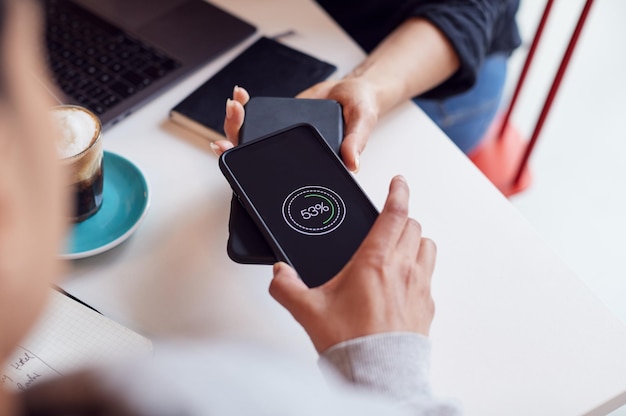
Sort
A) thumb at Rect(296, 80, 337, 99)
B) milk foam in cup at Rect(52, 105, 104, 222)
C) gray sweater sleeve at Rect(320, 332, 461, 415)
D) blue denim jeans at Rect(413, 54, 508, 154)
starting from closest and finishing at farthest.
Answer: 1. gray sweater sleeve at Rect(320, 332, 461, 415)
2. milk foam in cup at Rect(52, 105, 104, 222)
3. thumb at Rect(296, 80, 337, 99)
4. blue denim jeans at Rect(413, 54, 508, 154)

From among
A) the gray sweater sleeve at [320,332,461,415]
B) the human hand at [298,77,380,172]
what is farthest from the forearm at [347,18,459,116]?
the gray sweater sleeve at [320,332,461,415]

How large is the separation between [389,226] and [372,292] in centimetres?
6

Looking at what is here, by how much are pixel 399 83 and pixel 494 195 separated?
0.64ft

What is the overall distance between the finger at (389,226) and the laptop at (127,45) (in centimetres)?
38

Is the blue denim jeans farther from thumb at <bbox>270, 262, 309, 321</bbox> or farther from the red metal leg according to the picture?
thumb at <bbox>270, 262, 309, 321</bbox>

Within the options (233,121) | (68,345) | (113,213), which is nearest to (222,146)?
(233,121)

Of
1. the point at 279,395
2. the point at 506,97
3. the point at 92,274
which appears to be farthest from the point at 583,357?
the point at 506,97

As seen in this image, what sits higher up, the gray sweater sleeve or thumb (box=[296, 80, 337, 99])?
thumb (box=[296, 80, 337, 99])

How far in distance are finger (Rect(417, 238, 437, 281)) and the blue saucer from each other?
11.3 inches

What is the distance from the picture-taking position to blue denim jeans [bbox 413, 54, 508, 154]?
105 cm

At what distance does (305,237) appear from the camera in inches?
23.0

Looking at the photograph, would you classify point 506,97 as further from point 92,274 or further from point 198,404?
point 198,404

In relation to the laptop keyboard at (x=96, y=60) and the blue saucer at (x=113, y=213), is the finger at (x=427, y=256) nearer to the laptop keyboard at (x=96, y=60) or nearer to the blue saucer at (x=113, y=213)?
the blue saucer at (x=113, y=213)

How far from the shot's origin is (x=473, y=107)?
1.07 metres
